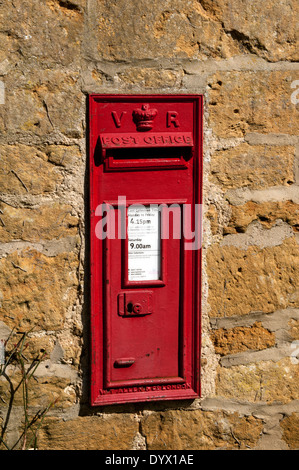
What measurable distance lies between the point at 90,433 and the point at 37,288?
567mm

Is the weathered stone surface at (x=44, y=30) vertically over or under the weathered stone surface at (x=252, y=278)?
over

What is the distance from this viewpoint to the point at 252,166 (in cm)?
190

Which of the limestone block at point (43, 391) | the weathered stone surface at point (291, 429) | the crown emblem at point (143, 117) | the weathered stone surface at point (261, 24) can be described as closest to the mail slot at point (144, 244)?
the crown emblem at point (143, 117)

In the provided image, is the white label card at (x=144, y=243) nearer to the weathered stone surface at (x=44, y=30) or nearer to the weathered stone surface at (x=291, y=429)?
the weathered stone surface at (x=44, y=30)

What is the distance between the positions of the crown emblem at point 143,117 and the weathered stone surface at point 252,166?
266 mm

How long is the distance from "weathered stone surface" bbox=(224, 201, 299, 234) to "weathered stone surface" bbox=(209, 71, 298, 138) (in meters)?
0.26

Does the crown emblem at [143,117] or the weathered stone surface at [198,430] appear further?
the weathered stone surface at [198,430]

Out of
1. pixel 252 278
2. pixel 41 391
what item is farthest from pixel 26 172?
pixel 252 278

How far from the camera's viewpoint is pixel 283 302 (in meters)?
1.97

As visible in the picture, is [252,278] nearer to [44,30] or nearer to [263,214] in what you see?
[263,214]

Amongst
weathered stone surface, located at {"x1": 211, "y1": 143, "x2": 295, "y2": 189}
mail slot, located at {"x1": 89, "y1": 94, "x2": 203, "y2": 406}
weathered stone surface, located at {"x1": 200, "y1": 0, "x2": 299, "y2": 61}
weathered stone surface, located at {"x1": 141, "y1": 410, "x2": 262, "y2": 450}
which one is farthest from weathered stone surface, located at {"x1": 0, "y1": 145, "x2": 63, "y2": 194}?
weathered stone surface, located at {"x1": 141, "y1": 410, "x2": 262, "y2": 450}

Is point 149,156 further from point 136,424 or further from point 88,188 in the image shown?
point 136,424

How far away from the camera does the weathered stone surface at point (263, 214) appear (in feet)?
6.27

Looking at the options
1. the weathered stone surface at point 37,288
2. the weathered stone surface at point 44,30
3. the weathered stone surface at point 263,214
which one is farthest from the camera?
the weathered stone surface at point 263,214
